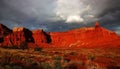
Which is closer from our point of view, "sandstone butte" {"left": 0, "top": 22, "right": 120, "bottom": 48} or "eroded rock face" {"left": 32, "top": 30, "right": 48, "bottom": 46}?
"sandstone butte" {"left": 0, "top": 22, "right": 120, "bottom": 48}

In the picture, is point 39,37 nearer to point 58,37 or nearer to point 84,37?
point 58,37

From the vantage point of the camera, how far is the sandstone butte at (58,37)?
133 meters

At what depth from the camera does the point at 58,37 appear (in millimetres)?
155875

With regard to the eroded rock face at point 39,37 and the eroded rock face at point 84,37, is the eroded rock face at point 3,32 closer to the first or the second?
the eroded rock face at point 39,37

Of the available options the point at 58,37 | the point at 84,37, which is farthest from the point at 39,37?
the point at 84,37

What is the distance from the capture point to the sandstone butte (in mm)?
132875

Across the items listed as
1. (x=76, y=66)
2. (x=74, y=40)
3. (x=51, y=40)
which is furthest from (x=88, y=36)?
(x=76, y=66)

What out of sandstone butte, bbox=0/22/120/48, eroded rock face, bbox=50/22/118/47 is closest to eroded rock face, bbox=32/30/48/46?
sandstone butte, bbox=0/22/120/48

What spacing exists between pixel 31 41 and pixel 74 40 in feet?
96.5

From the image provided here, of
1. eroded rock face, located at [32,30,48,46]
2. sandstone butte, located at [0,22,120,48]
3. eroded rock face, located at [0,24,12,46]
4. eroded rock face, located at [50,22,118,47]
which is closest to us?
eroded rock face, located at [50,22,118,47]

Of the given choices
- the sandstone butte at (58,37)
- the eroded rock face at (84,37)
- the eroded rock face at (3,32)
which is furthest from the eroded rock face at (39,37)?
the eroded rock face at (3,32)

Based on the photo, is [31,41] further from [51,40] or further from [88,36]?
[88,36]

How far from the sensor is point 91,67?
619 inches

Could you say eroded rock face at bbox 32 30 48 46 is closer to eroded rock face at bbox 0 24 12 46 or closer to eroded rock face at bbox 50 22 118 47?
eroded rock face at bbox 50 22 118 47
